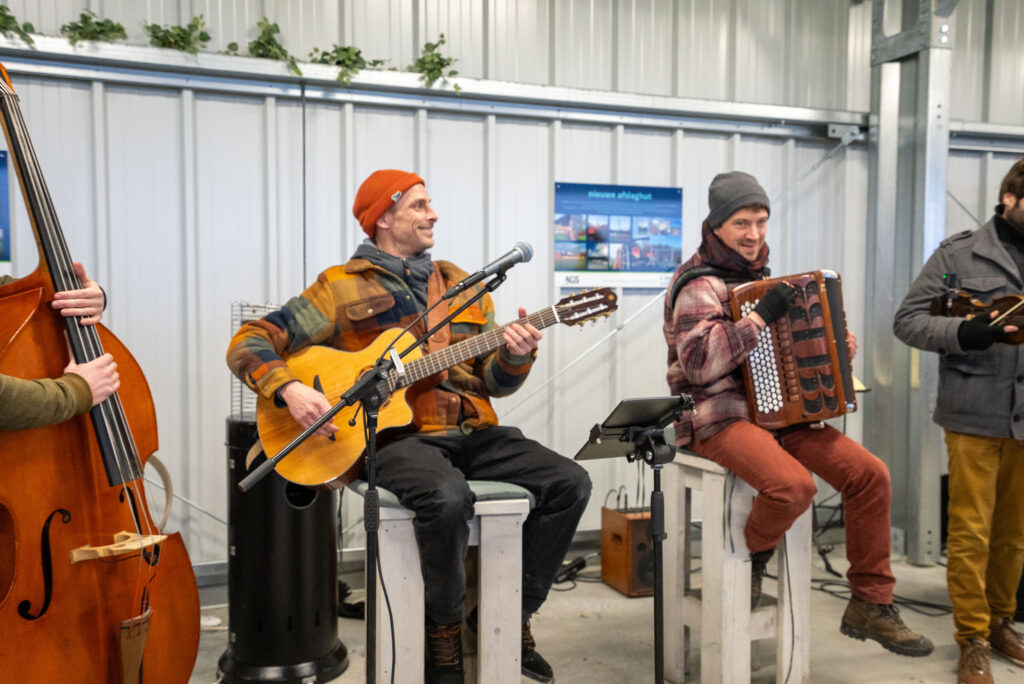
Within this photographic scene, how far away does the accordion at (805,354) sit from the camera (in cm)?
276

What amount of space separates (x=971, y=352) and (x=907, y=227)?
66.3 inches

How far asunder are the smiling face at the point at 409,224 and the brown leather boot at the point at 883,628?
200cm

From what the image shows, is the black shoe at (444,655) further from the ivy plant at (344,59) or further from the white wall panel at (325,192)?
the ivy plant at (344,59)

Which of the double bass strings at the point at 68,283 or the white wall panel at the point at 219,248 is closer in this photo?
the double bass strings at the point at 68,283

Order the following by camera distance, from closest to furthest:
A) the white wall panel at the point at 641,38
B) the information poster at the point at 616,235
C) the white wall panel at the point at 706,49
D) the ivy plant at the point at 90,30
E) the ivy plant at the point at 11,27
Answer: the ivy plant at the point at 11,27 < the ivy plant at the point at 90,30 < the white wall panel at the point at 641,38 < the information poster at the point at 616,235 < the white wall panel at the point at 706,49

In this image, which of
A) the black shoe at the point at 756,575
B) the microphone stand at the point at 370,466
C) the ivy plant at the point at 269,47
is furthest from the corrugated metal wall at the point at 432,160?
the microphone stand at the point at 370,466

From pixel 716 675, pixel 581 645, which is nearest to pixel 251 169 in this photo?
pixel 581 645

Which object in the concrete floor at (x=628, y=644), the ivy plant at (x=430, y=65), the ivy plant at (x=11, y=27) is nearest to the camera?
the concrete floor at (x=628, y=644)

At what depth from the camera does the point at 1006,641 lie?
3.12 metres

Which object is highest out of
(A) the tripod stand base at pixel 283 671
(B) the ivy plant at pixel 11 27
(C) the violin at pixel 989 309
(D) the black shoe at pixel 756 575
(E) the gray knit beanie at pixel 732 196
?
(B) the ivy plant at pixel 11 27

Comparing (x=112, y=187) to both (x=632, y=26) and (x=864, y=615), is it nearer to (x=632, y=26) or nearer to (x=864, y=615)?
(x=632, y=26)

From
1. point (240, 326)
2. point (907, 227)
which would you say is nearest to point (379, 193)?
point (240, 326)

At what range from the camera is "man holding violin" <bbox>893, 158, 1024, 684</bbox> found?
292cm

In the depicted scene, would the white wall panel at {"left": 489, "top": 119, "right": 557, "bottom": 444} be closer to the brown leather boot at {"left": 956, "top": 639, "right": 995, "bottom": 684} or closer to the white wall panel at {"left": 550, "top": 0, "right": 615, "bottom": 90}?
the white wall panel at {"left": 550, "top": 0, "right": 615, "bottom": 90}
